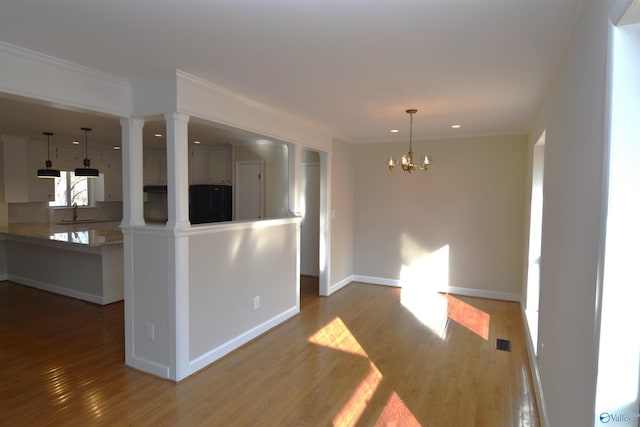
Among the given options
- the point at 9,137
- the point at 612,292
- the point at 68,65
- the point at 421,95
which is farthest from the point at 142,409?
the point at 9,137

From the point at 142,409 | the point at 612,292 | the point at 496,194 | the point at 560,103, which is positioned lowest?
the point at 142,409

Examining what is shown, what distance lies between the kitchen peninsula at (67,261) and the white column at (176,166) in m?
2.40

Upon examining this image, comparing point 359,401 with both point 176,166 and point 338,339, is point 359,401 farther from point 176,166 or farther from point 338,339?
point 176,166

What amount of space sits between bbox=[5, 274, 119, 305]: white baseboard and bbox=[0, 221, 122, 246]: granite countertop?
0.77 m

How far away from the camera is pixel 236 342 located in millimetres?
3641

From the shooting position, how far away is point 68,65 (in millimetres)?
2631

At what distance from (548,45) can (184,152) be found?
2697mm

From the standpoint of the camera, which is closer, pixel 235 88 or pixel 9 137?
pixel 235 88

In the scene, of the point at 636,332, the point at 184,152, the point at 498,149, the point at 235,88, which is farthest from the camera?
the point at 498,149

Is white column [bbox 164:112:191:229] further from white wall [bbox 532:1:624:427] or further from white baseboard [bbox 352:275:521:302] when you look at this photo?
white baseboard [bbox 352:275:521:302]

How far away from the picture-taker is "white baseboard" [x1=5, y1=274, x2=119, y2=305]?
4949mm

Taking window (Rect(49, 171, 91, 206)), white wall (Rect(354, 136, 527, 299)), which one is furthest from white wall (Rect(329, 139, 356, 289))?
window (Rect(49, 171, 91, 206))

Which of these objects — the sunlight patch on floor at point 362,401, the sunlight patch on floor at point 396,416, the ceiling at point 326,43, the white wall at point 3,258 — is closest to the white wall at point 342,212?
the sunlight patch on floor at point 362,401

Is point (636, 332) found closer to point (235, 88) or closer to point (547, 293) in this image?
point (547, 293)
